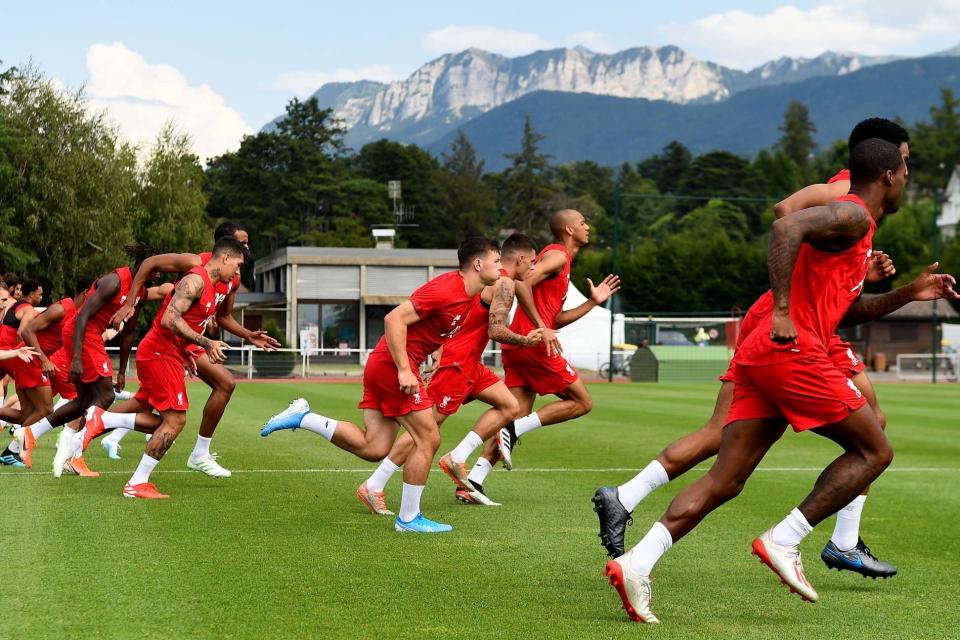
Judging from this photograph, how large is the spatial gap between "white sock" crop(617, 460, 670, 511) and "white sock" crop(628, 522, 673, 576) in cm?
66

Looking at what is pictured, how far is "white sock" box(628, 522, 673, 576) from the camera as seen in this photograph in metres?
5.38

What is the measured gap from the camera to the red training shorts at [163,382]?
1002cm

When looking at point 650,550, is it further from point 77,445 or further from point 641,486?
point 77,445

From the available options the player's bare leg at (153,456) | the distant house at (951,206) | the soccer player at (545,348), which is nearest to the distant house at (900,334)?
the soccer player at (545,348)

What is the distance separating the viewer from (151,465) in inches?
380

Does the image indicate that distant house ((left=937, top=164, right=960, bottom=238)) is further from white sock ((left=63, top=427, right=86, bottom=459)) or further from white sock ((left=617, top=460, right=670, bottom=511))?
white sock ((left=617, top=460, right=670, bottom=511))

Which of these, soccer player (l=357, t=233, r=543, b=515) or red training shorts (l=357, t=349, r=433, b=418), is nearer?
red training shorts (l=357, t=349, r=433, b=418)

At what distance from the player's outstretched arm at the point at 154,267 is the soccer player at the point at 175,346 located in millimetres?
229

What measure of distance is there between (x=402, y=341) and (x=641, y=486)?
2.23 meters

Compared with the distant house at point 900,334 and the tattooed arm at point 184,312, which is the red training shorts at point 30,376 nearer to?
the tattooed arm at point 184,312

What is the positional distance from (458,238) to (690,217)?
72.5 ft

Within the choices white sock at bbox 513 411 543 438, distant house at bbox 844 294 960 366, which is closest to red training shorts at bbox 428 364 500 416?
white sock at bbox 513 411 543 438

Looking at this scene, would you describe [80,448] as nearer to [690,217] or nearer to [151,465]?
[151,465]

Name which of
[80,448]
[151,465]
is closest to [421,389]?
[151,465]
